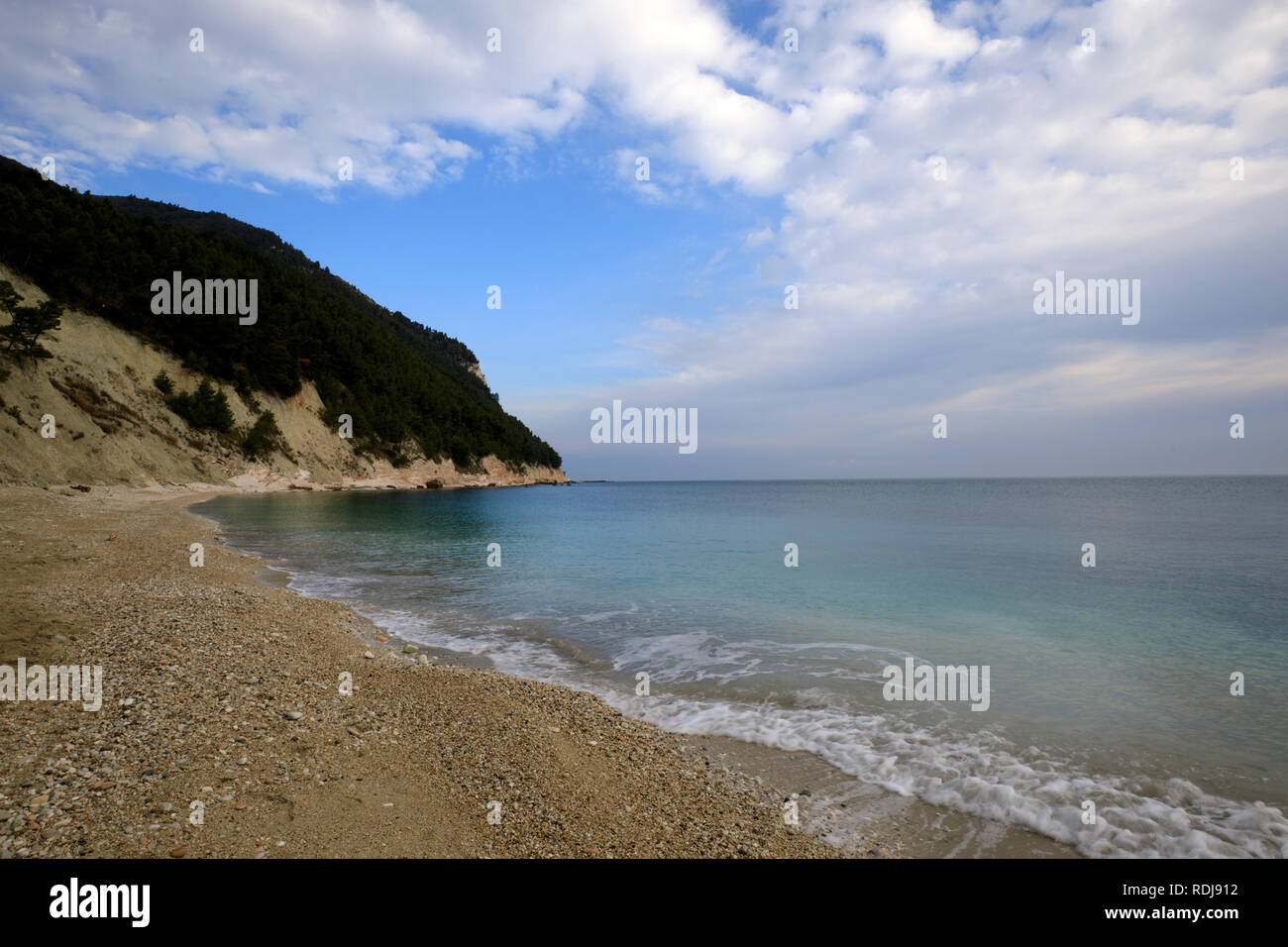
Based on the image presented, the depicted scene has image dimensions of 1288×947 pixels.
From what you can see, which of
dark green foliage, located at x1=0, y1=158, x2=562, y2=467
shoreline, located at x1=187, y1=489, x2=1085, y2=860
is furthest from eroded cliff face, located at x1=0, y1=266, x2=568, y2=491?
shoreline, located at x1=187, y1=489, x2=1085, y2=860

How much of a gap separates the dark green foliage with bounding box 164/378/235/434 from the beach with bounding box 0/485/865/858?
52.1m

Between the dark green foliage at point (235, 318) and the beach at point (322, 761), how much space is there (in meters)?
54.6

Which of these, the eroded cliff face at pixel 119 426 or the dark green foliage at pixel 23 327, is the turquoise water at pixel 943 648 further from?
the dark green foliage at pixel 23 327

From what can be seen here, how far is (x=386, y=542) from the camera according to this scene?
26938mm

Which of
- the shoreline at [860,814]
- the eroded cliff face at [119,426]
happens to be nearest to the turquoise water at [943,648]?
the shoreline at [860,814]

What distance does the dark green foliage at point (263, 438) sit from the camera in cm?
5769

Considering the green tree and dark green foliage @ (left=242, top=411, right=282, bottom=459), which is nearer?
the green tree

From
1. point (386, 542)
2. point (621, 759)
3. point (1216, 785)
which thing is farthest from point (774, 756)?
point (386, 542)

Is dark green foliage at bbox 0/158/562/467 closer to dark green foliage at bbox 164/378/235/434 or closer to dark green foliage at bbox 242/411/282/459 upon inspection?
dark green foliage at bbox 164/378/235/434

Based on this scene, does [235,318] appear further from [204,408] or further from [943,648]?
[943,648]

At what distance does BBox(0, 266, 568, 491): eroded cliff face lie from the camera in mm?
33188
